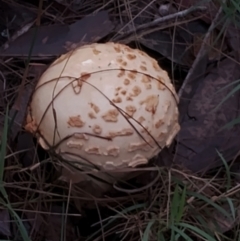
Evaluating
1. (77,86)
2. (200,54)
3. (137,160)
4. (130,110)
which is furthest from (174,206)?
(200,54)

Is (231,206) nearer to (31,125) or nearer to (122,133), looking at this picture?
(122,133)

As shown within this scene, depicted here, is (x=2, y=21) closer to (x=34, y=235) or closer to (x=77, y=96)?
(x=77, y=96)

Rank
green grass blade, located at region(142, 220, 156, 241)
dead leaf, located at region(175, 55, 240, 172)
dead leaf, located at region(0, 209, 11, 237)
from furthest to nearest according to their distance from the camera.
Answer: dead leaf, located at region(175, 55, 240, 172) → dead leaf, located at region(0, 209, 11, 237) → green grass blade, located at region(142, 220, 156, 241)

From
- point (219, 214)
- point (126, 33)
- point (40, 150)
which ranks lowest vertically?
point (219, 214)

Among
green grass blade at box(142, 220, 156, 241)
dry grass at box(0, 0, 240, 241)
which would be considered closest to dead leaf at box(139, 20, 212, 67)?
dry grass at box(0, 0, 240, 241)

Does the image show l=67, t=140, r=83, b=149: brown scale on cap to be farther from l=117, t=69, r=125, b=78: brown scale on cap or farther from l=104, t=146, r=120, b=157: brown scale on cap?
l=117, t=69, r=125, b=78: brown scale on cap

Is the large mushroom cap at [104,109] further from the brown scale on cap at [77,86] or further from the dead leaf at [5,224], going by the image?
the dead leaf at [5,224]

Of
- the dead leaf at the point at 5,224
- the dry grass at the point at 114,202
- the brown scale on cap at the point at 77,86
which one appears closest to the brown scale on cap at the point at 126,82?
the brown scale on cap at the point at 77,86

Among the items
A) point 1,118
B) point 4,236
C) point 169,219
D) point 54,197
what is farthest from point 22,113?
point 169,219
